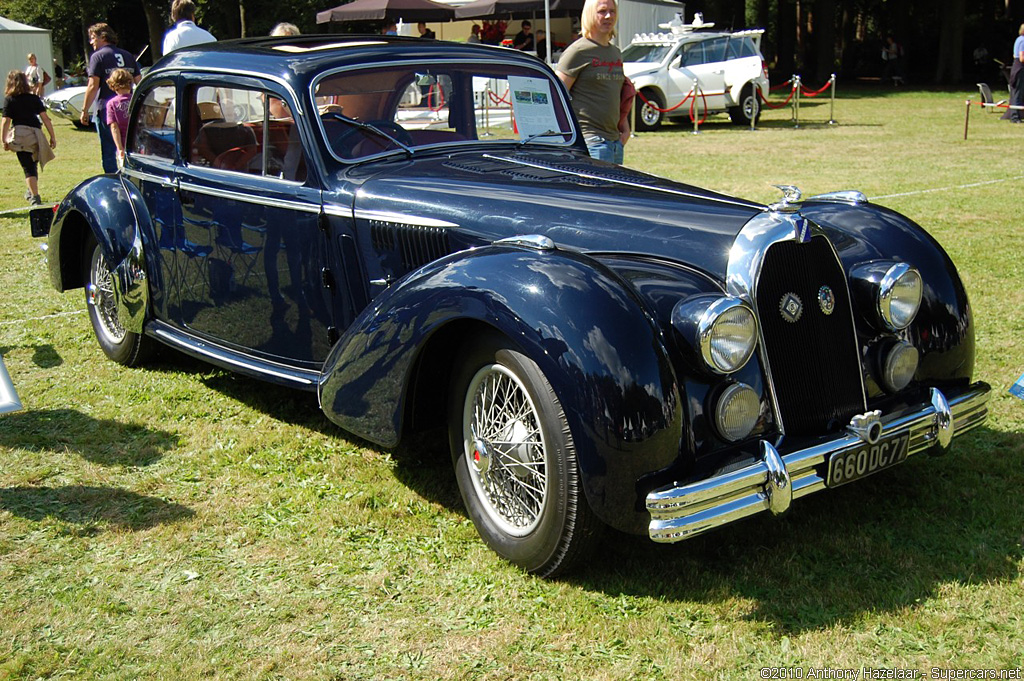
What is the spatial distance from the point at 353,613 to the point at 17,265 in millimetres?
6682

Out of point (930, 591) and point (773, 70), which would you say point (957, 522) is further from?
point (773, 70)

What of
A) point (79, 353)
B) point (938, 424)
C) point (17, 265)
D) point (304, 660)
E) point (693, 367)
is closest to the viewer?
point (304, 660)

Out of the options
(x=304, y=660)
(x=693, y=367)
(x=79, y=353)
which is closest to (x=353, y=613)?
(x=304, y=660)

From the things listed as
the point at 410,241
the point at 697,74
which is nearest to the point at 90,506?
the point at 410,241

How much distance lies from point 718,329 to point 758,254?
1.18 feet

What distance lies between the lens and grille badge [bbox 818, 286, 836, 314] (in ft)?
11.1

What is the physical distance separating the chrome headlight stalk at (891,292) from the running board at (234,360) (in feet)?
7.57

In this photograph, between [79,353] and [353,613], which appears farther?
[79,353]

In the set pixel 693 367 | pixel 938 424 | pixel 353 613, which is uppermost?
pixel 693 367

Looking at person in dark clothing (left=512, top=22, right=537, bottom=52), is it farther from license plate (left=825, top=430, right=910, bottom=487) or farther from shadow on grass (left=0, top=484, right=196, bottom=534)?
license plate (left=825, top=430, right=910, bottom=487)

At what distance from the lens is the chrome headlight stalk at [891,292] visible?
3557mm

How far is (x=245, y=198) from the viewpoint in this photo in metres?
4.57

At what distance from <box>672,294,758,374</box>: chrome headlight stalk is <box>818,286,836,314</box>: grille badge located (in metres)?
0.37

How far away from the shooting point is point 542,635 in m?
3.04
